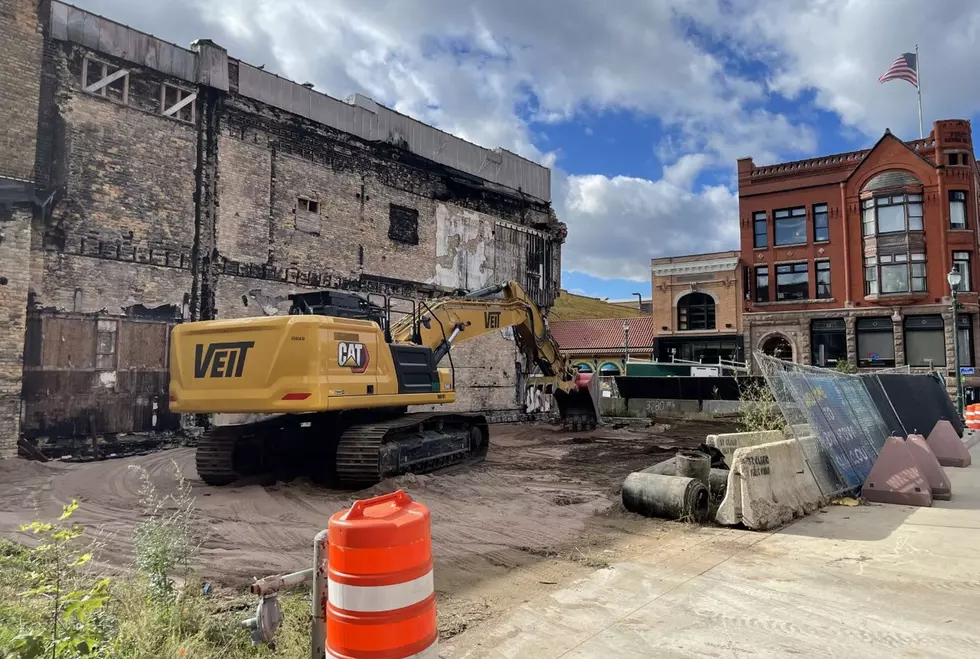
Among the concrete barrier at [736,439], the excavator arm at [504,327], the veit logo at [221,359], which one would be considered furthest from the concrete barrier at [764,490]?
the veit logo at [221,359]

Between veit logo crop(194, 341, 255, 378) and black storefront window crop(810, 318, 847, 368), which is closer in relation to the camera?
veit logo crop(194, 341, 255, 378)

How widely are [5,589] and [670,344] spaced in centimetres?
3681

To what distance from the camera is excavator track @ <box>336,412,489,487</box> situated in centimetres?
943

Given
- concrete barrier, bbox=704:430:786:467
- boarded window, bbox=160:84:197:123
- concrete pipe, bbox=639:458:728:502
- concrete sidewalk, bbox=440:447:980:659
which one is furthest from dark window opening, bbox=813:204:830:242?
concrete sidewalk, bbox=440:447:980:659

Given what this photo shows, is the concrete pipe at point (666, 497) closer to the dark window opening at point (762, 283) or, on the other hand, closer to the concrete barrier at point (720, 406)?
the concrete barrier at point (720, 406)

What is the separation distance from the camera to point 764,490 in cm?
723

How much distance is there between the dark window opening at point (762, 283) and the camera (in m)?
36.0

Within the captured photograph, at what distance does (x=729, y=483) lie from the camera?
7211 mm

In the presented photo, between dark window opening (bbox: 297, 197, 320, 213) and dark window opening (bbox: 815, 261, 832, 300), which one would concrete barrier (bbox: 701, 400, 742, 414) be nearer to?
A: dark window opening (bbox: 815, 261, 832, 300)

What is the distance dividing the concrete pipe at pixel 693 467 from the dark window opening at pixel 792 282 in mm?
30101

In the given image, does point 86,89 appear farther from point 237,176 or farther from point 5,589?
point 5,589

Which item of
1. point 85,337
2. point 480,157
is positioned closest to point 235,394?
point 85,337

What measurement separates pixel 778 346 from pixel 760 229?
6504mm

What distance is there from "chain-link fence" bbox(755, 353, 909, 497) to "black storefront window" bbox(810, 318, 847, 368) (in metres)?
25.2
